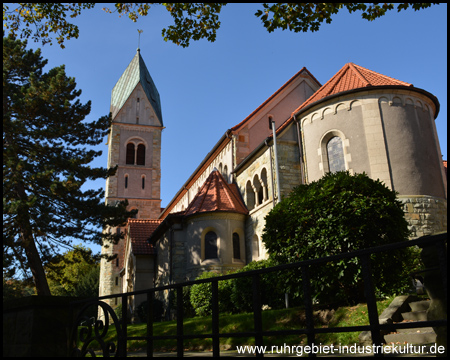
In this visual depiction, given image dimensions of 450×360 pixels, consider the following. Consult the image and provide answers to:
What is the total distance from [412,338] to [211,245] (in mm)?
15461

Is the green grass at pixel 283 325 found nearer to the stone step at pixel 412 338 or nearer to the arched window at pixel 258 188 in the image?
the stone step at pixel 412 338

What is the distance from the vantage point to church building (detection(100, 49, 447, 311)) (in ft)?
56.2

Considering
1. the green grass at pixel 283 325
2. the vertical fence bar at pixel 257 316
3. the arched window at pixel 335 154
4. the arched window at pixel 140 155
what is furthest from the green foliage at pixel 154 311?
the arched window at pixel 140 155

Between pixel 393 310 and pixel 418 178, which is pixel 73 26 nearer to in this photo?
pixel 393 310

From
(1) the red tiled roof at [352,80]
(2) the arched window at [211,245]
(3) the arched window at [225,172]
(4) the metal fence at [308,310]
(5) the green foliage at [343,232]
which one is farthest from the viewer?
(3) the arched window at [225,172]

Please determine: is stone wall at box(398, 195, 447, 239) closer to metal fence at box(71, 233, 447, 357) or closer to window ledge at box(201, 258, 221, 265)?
window ledge at box(201, 258, 221, 265)

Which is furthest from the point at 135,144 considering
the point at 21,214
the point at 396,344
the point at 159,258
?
the point at 396,344

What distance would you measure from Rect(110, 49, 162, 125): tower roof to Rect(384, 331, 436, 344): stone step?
4408 centimetres

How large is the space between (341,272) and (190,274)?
1288 cm

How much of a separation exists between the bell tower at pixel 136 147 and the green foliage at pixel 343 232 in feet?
105

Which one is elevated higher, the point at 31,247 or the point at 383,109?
the point at 383,109

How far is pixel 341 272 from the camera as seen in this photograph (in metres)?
10.0

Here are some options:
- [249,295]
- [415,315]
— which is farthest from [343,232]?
[249,295]

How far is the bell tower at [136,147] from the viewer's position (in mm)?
43969
